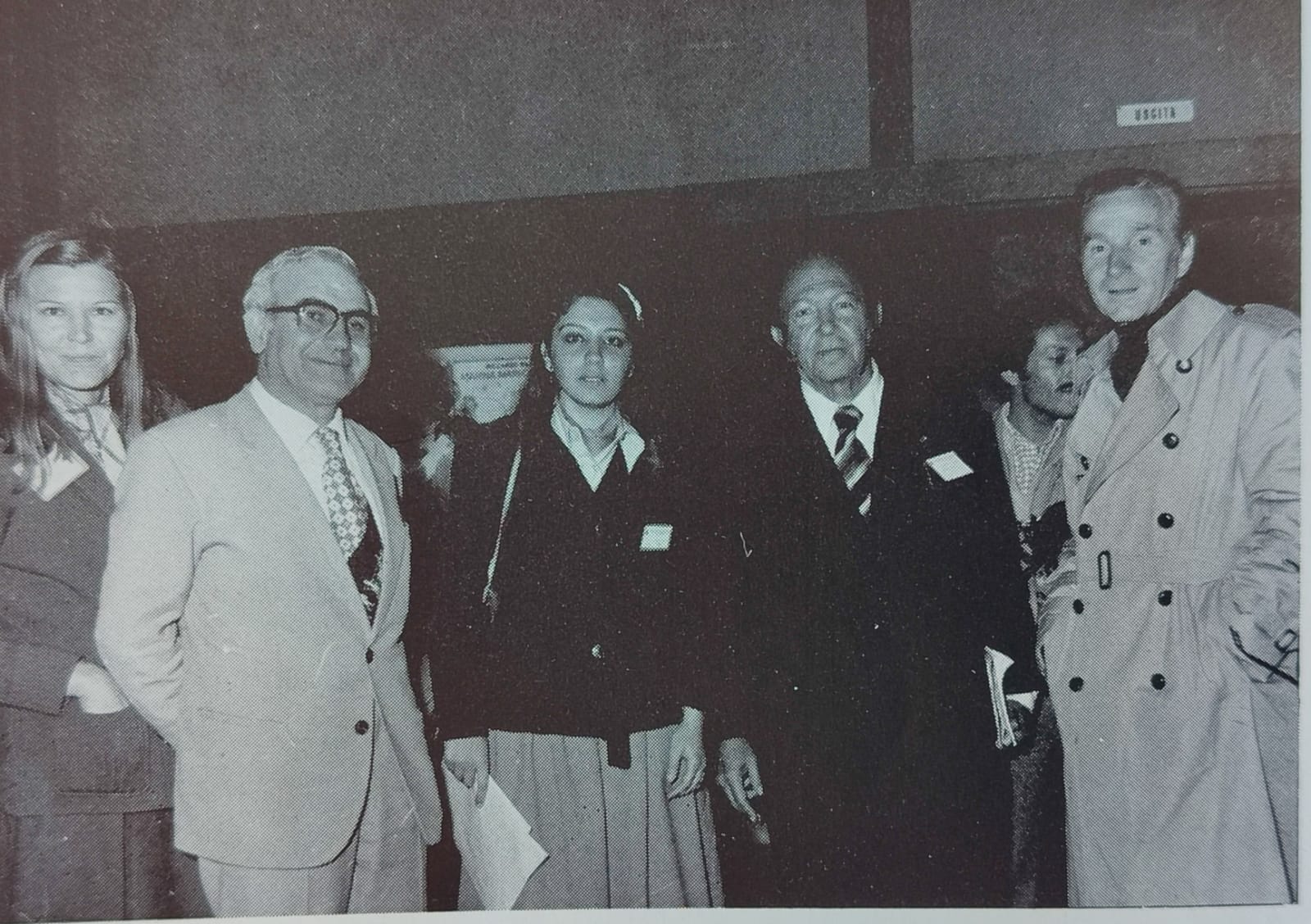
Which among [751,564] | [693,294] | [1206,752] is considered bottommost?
[1206,752]

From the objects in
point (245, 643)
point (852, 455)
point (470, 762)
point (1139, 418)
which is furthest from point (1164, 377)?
point (245, 643)

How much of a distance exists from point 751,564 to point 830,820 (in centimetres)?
49

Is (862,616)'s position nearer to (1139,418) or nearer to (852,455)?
(852,455)

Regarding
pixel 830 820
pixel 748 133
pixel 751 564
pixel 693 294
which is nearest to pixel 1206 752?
pixel 830 820

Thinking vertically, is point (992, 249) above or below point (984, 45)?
below

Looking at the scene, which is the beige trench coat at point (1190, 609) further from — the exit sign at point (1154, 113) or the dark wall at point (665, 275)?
the exit sign at point (1154, 113)

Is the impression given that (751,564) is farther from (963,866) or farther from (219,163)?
(219,163)

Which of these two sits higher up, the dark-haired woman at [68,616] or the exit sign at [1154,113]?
the exit sign at [1154,113]

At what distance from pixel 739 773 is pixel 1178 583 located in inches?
33.5

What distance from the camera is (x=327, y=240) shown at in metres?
2.24

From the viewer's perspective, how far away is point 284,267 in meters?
2.24

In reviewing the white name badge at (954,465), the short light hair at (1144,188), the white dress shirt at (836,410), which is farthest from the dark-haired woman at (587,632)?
the short light hair at (1144,188)

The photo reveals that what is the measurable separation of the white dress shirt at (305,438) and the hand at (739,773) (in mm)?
751

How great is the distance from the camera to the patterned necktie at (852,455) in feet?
7.29
